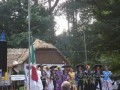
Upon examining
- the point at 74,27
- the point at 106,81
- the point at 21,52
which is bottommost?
the point at 106,81

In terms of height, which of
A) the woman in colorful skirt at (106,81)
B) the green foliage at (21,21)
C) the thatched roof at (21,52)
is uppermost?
the green foliage at (21,21)

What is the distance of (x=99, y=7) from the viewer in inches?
991

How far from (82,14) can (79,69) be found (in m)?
15.5

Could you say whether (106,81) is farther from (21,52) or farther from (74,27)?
(74,27)

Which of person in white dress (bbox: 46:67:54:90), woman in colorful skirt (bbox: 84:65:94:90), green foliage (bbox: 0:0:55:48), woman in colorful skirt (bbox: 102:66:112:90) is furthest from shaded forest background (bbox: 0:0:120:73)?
person in white dress (bbox: 46:67:54:90)

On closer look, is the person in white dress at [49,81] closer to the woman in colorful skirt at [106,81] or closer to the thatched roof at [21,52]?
the woman in colorful skirt at [106,81]

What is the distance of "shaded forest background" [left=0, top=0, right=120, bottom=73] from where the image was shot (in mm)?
23500

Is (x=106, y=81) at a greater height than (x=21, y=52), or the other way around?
(x=21, y=52)

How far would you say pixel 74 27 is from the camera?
3272 centimetres

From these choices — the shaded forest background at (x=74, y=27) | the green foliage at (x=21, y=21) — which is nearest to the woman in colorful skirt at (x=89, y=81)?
the shaded forest background at (x=74, y=27)

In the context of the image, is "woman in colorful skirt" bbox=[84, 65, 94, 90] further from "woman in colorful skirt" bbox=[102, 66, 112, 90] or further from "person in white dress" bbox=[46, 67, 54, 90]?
"person in white dress" bbox=[46, 67, 54, 90]

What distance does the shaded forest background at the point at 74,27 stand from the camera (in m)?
23.5

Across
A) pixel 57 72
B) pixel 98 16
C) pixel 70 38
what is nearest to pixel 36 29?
pixel 70 38

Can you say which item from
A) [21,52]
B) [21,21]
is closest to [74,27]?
[21,21]
